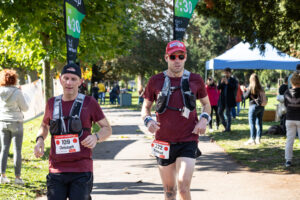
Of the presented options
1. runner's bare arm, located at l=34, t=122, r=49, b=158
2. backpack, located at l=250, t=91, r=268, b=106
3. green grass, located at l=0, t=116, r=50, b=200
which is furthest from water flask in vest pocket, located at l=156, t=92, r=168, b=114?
backpack, located at l=250, t=91, r=268, b=106

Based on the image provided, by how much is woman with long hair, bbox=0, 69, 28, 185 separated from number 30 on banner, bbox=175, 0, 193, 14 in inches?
132

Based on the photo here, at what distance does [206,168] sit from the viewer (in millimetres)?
8305

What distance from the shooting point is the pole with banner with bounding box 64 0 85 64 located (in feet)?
20.4

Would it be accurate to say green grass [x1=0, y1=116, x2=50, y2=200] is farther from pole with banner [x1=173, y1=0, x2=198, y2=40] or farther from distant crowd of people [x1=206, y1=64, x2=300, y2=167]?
distant crowd of people [x1=206, y1=64, x2=300, y2=167]

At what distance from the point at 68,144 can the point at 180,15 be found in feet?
16.4

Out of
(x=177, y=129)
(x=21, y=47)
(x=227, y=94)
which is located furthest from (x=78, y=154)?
(x=227, y=94)

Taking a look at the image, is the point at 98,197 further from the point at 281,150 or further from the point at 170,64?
the point at 281,150

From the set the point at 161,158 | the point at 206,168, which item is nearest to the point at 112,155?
the point at 206,168

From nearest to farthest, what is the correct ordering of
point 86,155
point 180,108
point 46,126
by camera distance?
1. point 86,155
2. point 46,126
3. point 180,108

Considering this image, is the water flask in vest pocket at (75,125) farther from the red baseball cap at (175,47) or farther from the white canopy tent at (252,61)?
the white canopy tent at (252,61)

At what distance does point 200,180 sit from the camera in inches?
284

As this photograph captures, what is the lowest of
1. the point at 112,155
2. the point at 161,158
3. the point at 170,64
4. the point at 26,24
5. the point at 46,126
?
the point at 112,155

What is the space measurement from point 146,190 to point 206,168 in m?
2.24

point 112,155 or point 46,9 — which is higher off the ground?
point 46,9
